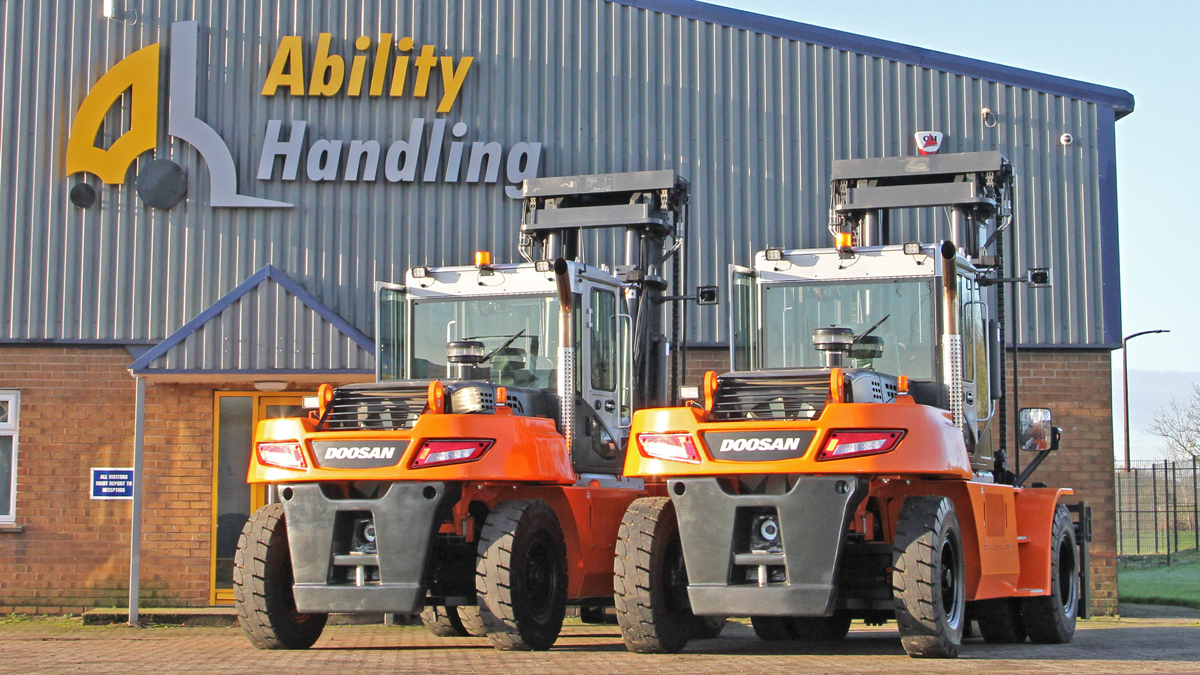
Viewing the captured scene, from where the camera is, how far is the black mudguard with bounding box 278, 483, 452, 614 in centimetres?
950

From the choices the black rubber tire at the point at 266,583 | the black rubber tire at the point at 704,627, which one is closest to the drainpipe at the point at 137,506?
the black rubber tire at the point at 266,583

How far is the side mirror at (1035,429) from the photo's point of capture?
1167 cm

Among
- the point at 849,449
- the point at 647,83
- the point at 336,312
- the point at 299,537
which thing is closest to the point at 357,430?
the point at 299,537

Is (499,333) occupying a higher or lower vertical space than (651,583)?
higher

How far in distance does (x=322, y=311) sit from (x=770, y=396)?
286 inches

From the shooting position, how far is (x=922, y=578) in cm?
Result: 905

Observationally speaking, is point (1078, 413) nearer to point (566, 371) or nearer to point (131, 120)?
point (566, 371)

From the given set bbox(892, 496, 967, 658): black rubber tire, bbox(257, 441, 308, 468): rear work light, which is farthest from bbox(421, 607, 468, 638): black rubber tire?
bbox(892, 496, 967, 658): black rubber tire

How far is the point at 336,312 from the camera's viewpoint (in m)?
17.2

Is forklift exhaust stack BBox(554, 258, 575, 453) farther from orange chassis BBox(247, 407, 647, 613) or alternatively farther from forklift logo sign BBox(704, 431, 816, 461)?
forklift logo sign BBox(704, 431, 816, 461)

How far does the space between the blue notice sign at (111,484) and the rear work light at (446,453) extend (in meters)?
6.34

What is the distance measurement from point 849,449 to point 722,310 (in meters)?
8.25

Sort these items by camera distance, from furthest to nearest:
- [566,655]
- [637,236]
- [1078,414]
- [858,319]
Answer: [1078,414]
[637,236]
[858,319]
[566,655]

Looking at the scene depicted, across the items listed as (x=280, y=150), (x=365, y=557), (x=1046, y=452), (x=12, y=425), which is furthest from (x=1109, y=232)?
(x=12, y=425)
